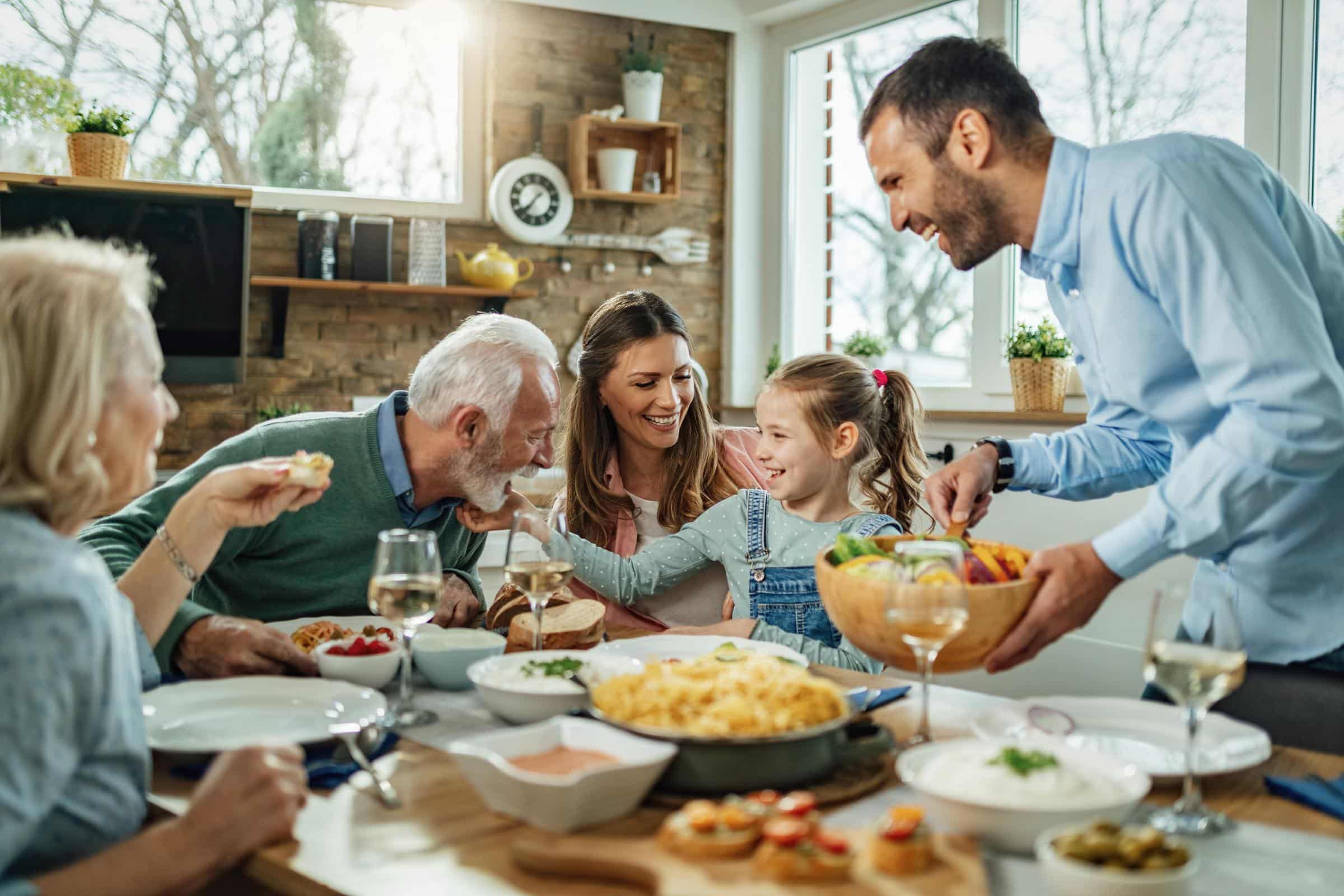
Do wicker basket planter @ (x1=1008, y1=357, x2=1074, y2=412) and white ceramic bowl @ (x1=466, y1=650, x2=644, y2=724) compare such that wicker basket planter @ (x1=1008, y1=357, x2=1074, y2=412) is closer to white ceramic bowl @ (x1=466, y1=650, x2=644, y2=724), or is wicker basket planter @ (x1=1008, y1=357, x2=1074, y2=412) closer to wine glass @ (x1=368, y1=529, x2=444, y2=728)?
white ceramic bowl @ (x1=466, y1=650, x2=644, y2=724)

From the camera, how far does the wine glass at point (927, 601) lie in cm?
118

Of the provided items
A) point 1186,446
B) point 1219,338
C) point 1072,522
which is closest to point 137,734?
point 1219,338

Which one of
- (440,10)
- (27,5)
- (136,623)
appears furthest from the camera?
(440,10)

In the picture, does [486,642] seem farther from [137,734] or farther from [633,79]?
[633,79]

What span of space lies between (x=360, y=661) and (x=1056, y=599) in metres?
0.88

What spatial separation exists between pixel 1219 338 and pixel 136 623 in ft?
4.65

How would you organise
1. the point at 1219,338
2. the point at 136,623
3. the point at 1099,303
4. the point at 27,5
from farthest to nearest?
1. the point at 27,5
2. the point at 1099,303
3. the point at 136,623
4. the point at 1219,338

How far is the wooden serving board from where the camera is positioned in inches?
35.9

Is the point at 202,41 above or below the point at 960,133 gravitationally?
above

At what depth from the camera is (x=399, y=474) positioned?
2.16 m

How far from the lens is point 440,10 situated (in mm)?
4785

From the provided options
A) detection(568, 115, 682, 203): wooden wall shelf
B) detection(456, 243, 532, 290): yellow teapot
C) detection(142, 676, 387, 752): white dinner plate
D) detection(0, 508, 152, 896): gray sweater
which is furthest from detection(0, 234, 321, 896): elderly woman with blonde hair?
detection(568, 115, 682, 203): wooden wall shelf

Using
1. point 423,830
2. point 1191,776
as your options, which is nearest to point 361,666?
point 423,830

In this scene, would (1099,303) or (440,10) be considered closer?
(1099,303)
